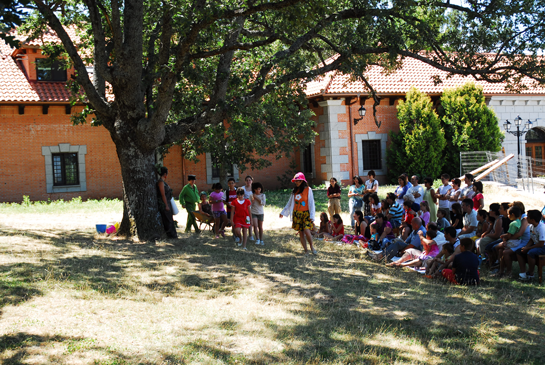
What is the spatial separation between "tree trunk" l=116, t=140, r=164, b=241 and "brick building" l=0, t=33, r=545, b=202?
428 inches

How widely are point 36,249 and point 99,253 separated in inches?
51.0

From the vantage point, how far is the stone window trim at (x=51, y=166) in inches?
818

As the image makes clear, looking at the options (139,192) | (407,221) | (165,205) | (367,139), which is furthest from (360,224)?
(367,139)

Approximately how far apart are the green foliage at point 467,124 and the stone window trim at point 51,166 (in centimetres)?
1679

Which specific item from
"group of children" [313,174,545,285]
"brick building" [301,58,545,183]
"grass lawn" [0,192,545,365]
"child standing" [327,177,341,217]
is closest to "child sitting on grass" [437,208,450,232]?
"group of children" [313,174,545,285]

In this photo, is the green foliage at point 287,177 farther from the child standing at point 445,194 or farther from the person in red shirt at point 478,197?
the person in red shirt at point 478,197

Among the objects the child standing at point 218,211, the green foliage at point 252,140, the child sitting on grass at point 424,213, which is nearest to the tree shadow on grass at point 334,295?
the child standing at point 218,211

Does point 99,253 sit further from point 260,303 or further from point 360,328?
point 360,328

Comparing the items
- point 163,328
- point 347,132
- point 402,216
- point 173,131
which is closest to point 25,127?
point 173,131

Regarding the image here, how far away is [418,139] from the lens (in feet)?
75.4

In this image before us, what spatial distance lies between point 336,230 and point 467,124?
13.7 meters

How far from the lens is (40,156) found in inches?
815

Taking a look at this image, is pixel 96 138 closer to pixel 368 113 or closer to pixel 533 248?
pixel 368 113

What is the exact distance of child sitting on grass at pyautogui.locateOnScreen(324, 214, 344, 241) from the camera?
39.8ft
